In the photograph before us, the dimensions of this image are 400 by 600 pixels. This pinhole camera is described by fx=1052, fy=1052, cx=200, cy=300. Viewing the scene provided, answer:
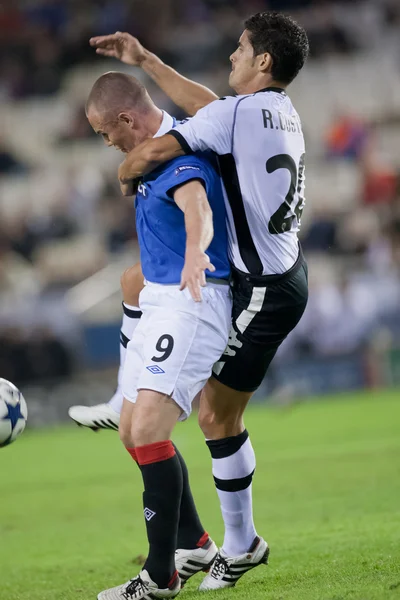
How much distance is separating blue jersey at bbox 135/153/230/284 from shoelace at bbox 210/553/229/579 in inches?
56.4

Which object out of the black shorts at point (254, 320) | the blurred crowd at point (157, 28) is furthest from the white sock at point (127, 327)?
the blurred crowd at point (157, 28)

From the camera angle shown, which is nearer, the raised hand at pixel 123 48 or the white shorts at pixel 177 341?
the white shorts at pixel 177 341

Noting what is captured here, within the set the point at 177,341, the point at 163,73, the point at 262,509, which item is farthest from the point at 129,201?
the point at 177,341

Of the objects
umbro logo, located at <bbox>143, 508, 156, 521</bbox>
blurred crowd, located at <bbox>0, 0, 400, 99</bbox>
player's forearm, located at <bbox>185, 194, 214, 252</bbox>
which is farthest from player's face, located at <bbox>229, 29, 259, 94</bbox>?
blurred crowd, located at <bbox>0, 0, 400, 99</bbox>

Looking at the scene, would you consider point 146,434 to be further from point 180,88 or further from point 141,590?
point 180,88

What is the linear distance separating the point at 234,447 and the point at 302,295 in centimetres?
85

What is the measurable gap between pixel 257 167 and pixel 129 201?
1516 centimetres

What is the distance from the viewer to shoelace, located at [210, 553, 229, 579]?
17.3 ft

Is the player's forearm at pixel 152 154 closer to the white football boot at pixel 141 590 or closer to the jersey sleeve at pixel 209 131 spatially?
the jersey sleeve at pixel 209 131

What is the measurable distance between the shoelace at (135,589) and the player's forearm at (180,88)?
8.45 feet

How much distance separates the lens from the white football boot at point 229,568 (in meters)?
5.26

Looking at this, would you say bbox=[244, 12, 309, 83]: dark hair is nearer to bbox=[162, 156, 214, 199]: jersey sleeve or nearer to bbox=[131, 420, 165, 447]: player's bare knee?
bbox=[162, 156, 214, 199]: jersey sleeve

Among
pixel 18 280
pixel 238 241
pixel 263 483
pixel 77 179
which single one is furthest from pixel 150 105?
pixel 77 179

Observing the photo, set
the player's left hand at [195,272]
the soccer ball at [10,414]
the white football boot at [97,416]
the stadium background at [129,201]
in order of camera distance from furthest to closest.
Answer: the stadium background at [129,201] < the white football boot at [97,416] < the soccer ball at [10,414] < the player's left hand at [195,272]
